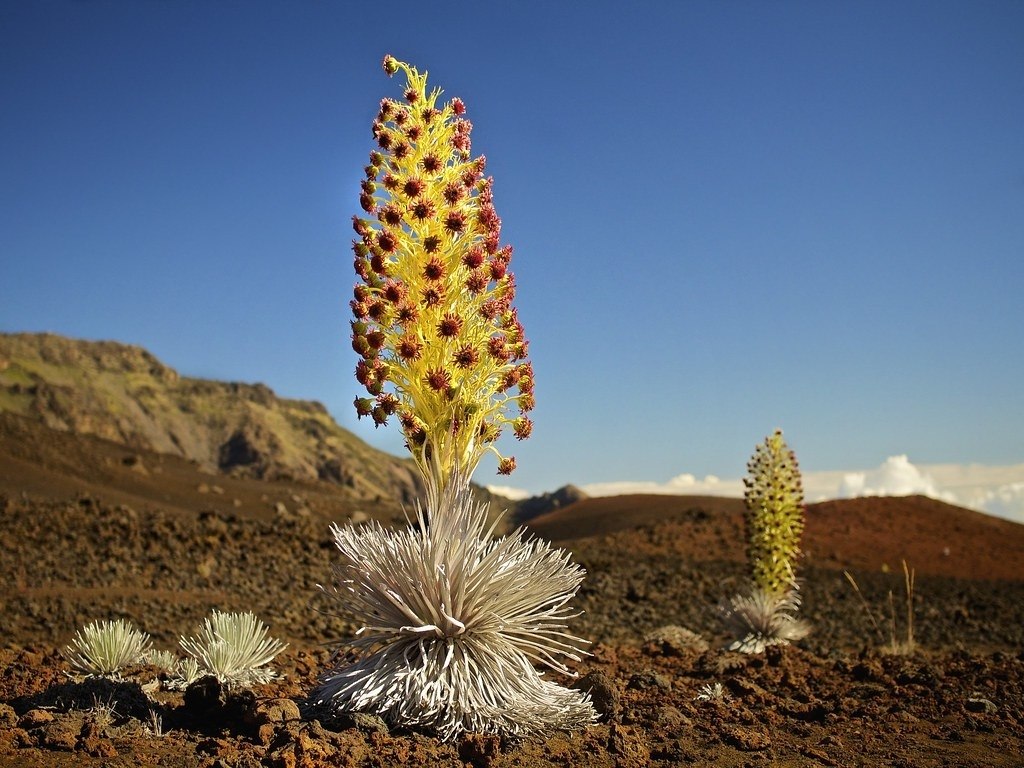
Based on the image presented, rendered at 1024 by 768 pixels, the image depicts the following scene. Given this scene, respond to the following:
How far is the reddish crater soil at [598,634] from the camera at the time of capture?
12.9ft

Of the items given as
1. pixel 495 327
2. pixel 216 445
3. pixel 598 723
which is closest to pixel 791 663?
pixel 598 723

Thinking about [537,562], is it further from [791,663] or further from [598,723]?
[791,663]

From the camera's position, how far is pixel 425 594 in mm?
4148

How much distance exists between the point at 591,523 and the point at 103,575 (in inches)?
818

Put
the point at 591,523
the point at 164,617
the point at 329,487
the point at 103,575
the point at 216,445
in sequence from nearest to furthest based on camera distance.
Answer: the point at 164,617 < the point at 103,575 < the point at 591,523 < the point at 329,487 < the point at 216,445

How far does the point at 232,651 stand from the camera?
18.0 ft

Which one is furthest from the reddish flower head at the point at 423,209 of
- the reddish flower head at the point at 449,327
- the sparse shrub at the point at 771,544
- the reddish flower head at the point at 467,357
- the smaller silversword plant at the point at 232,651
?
the sparse shrub at the point at 771,544

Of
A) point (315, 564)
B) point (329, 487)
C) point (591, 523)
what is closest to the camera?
point (315, 564)

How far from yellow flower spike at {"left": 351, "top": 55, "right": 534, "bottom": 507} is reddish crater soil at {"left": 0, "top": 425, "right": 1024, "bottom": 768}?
48.0 inches

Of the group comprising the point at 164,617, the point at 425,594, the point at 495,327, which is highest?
the point at 495,327

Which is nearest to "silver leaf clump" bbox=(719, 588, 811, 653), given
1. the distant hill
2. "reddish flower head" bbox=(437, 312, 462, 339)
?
"reddish flower head" bbox=(437, 312, 462, 339)

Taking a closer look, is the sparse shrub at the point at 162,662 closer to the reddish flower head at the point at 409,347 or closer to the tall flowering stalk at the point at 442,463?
the tall flowering stalk at the point at 442,463

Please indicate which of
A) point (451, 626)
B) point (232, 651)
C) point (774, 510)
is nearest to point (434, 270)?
point (451, 626)

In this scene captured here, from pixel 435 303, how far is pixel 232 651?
2.74 meters
